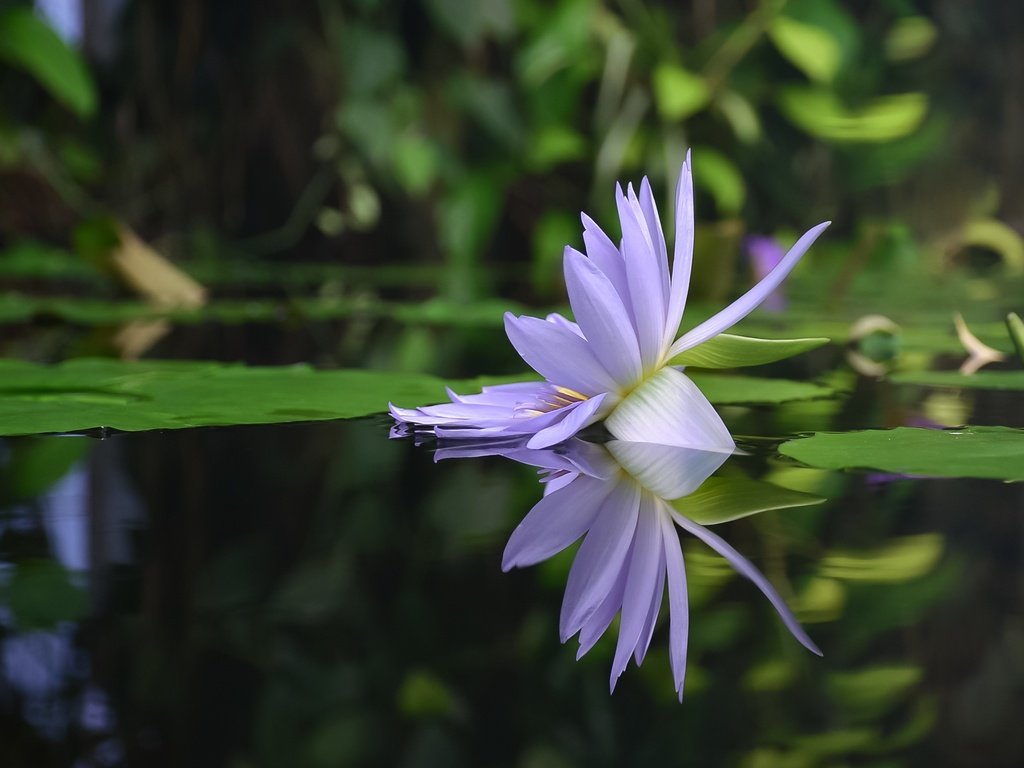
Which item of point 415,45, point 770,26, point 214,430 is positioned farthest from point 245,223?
point 214,430

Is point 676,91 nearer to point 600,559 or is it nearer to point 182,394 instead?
point 182,394

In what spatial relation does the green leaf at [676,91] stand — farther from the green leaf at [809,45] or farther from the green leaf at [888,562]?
the green leaf at [888,562]

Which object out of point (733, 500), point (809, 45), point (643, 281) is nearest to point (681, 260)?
point (643, 281)

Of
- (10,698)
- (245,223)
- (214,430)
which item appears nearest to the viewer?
(10,698)

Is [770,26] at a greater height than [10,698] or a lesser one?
greater

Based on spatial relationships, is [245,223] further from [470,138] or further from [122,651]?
[122,651]

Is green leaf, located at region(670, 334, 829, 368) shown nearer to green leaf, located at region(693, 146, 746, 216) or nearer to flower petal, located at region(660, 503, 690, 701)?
flower petal, located at region(660, 503, 690, 701)

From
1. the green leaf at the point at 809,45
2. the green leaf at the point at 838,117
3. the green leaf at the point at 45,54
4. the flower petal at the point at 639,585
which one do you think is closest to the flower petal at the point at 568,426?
the flower petal at the point at 639,585

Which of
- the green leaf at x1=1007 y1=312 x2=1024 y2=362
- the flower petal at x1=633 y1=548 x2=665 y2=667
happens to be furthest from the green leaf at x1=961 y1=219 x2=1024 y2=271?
the flower petal at x1=633 y1=548 x2=665 y2=667
